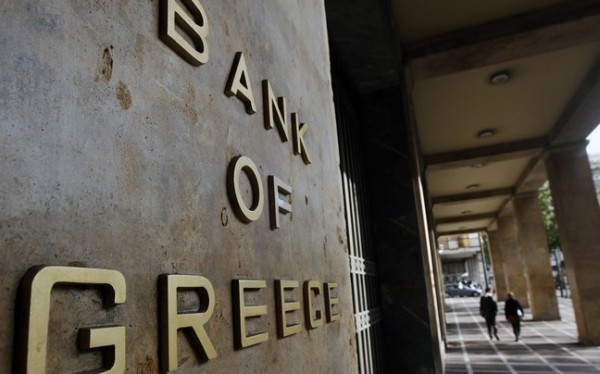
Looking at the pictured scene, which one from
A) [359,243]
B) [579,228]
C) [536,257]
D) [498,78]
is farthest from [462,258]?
[359,243]

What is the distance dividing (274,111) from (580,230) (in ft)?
36.8

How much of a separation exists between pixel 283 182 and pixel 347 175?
3448 mm

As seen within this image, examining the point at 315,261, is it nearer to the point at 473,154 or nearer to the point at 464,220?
the point at 473,154

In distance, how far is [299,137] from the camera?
6.47 feet

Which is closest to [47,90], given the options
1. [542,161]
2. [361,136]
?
[361,136]

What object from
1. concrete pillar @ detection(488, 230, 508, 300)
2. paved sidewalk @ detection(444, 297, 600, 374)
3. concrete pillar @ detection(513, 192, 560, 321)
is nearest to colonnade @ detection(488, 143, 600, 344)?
paved sidewalk @ detection(444, 297, 600, 374)

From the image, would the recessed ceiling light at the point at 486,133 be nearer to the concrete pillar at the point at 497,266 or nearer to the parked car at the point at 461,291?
the concrete pillar at the point at 497,266

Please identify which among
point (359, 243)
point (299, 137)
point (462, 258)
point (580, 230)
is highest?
point (462, 258)

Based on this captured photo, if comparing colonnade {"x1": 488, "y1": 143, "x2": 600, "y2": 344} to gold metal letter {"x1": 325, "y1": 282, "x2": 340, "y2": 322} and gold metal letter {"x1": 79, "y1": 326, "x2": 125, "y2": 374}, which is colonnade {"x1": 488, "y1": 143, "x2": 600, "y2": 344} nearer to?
gold metal letter {"x1": 325, "y1": 282, "x2": 340, "y2": 322}

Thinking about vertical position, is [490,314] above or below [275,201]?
below

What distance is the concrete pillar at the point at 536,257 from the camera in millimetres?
15953

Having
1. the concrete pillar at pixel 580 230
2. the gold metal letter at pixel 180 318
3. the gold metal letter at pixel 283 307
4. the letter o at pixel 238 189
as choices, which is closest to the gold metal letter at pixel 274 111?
the letter o at pixel 238 189

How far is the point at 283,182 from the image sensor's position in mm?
1713

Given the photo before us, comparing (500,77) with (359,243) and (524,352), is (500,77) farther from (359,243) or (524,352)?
(524,352)
